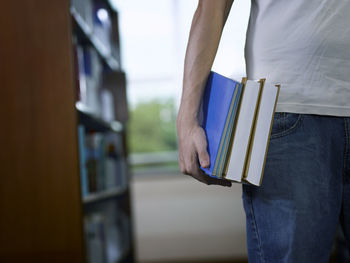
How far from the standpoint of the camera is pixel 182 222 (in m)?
3.29

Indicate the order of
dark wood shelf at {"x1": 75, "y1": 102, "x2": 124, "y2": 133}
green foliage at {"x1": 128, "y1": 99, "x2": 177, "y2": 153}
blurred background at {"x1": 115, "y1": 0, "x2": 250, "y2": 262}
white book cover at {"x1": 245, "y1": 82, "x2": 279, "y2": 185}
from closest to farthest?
white book cover at {"x1": 245, "y1": 82, "x2": 279, "y2": 185} < dark wood shelf at {"x1": 75, "y1": 102, "x2": 124, "y2": 133} < blurred background at {"x1": 115, "y1": 0, "x2": 250, "y2": 262} < green foliage at {"x1": 128, "y1": 99, "x2": 177, "y2": 153}

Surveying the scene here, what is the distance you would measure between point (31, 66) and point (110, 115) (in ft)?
3.52

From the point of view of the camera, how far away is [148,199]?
3.30 meters

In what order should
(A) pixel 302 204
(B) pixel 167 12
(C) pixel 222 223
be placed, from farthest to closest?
(B) pixel 167 12 → (C) pixel 222 223 → (A) pixel 302 204

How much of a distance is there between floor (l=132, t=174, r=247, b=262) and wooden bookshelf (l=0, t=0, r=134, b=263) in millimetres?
1706

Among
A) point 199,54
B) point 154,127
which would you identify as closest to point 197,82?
point 199,54

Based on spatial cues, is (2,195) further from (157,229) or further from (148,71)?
(148,71)

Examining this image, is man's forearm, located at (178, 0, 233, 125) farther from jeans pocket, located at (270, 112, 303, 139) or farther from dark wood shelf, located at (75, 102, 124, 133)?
dark wood shelf, located at (75, 102, 124, 133)

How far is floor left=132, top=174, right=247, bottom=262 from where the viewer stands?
10.7 feet

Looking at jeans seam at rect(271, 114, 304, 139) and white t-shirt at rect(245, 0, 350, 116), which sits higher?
white t-shirt at rect(245, 0, 350, 116)

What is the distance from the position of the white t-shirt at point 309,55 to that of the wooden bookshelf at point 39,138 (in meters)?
1.04

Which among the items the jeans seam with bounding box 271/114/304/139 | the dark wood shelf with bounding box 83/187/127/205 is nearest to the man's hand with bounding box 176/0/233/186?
the jeans seam with bounding box 271/114/304/139

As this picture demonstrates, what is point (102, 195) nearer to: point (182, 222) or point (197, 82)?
point (182, 222)

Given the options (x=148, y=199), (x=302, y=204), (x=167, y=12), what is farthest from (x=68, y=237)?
(x=167, y=12)
